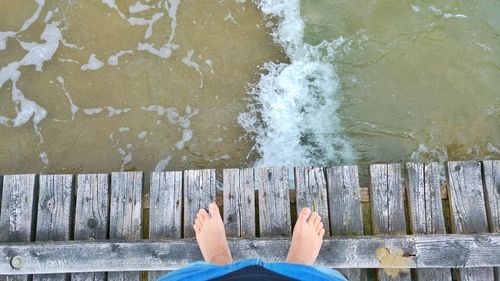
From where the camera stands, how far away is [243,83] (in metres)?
4.49

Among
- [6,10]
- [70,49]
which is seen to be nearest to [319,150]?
[70,49]

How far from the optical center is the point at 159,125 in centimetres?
446

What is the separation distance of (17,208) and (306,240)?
2.29 metres

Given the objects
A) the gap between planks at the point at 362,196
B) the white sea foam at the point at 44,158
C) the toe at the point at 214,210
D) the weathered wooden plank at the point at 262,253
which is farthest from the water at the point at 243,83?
the weathered wooden plank at the point at 262,253

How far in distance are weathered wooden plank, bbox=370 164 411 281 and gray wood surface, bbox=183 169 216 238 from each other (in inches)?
49.9

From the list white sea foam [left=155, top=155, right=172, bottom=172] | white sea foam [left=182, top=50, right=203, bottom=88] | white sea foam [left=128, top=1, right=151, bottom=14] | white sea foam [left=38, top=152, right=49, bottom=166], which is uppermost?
white sea foam [left=128, top=1, right=151, bottom=14]

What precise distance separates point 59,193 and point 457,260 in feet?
10.1

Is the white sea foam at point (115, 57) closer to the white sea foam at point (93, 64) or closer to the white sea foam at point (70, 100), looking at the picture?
the white sea foam at point (93, 64)

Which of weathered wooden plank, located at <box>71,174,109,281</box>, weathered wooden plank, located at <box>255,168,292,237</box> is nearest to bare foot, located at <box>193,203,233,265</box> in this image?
weathered wooden plank, located at <box>255,168,292,237</box>

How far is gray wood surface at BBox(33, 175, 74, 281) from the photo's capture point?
12.2 ft

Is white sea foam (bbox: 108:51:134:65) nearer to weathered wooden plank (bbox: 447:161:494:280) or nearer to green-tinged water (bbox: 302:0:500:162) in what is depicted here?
green-tinged water (bbox: 302:0:500:162)

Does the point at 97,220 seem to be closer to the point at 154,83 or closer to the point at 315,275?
the point at 154,83

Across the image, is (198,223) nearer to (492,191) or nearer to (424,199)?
(424,199)

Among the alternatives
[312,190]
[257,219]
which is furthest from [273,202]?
[312,190]
